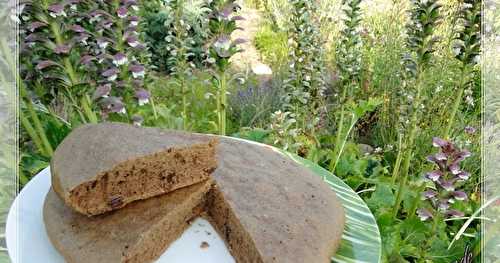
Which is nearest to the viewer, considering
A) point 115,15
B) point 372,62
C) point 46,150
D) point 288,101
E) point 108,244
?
point 108,244

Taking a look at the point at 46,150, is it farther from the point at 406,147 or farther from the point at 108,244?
the point at 406,147

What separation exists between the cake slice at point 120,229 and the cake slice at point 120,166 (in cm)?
6

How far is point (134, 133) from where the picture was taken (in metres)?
2.42

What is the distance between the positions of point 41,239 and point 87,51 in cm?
124

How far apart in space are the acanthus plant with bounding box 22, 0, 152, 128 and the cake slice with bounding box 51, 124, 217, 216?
1.29 feet

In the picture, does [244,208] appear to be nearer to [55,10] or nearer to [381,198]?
[381,198]

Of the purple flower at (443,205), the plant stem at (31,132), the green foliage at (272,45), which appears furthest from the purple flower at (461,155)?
the green foliage at (272,45)

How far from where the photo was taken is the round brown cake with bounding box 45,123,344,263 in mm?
1993

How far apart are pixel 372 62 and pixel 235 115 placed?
1738mm

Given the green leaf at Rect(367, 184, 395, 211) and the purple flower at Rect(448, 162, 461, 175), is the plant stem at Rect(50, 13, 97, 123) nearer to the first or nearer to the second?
the green leaf at Rect(367, 184, 395, 211)

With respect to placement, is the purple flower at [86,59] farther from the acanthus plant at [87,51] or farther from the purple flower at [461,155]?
the purple flower at [461,155]

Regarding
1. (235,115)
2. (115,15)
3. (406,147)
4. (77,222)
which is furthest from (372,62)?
(77,222)

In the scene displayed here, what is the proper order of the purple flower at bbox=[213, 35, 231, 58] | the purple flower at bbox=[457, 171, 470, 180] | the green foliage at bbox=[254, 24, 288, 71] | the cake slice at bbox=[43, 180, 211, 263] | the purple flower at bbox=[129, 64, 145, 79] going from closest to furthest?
the cake slice at bbox=[43, 180, 211, 263] < the purple flower at bbox=[457, 171, 470, 180] < the purple flower at bbox=[213, 35, 231, 58] < the purple flower at bbox=[129, 64, 145, 79] < the green foliage at bbox=[254, 24, 288, 71]

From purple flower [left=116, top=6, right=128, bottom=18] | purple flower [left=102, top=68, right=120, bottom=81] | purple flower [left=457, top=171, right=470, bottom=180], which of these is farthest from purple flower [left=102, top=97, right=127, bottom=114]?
purple flower [left=457, top=171, right=470, bottom=180]
